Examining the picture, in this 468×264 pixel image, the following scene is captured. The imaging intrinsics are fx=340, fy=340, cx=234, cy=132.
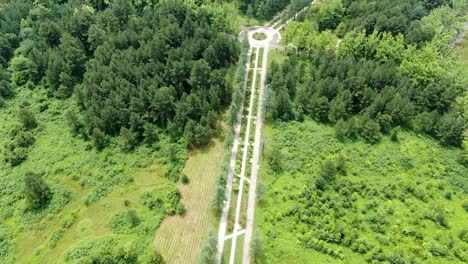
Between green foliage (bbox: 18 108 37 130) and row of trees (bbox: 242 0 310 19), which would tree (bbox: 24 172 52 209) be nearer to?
green foliage (bbox: 18 108 37 130)

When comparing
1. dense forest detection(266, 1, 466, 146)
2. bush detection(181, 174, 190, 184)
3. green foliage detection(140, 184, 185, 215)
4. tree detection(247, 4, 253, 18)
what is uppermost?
tree detection(247, 4, 253, 18)

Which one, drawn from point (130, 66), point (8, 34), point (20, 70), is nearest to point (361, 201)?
point (130, 66)

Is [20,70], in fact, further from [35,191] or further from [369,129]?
[369,129]

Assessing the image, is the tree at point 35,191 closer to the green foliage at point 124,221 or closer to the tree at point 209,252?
the green foliage at point 124,221

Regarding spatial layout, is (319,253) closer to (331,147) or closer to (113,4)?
(331,147)

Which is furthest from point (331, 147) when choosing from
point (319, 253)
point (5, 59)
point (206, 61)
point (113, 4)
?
point (5, 59)

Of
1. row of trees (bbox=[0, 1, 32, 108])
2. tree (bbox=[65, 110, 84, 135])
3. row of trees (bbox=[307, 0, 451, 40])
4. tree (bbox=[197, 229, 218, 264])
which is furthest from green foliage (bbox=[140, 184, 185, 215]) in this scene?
row of trees (bbox=[307, 0, 451, 40])
